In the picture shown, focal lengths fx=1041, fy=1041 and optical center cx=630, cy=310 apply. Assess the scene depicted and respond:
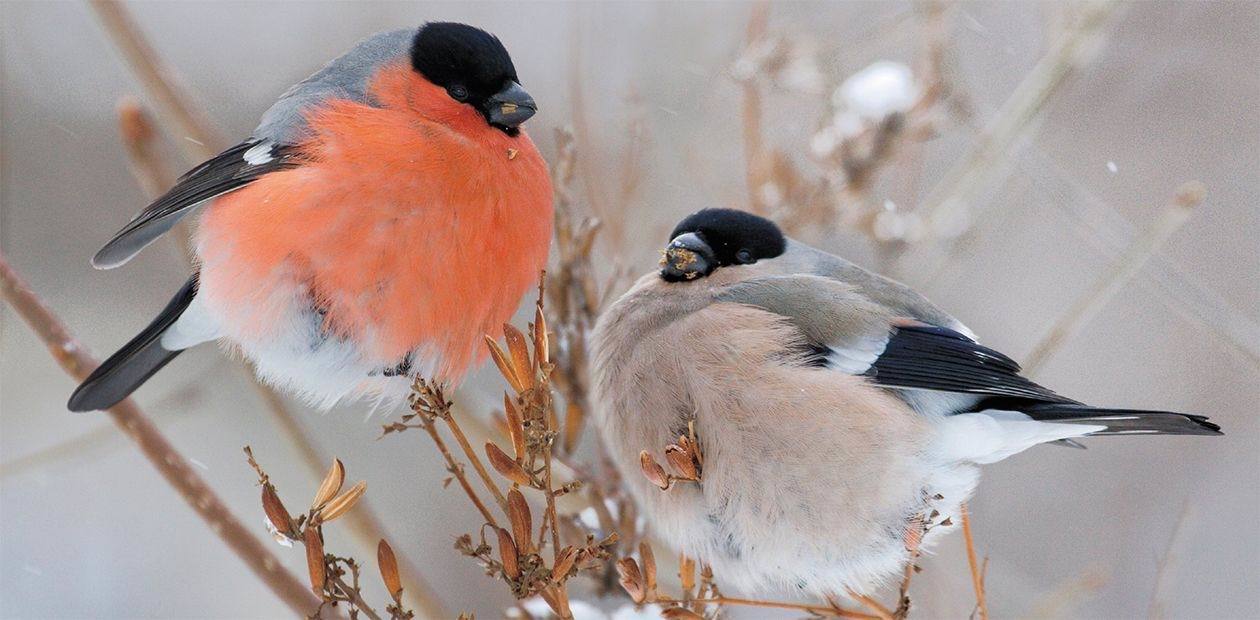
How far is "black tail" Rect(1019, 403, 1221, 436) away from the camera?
147 cm

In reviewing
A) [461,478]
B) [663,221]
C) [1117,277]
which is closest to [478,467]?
[461,478]

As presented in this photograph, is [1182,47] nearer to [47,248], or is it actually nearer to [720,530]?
[720,530]

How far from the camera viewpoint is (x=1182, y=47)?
3938 millimetres

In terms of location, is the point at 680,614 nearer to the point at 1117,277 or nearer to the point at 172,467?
the point at 172,467

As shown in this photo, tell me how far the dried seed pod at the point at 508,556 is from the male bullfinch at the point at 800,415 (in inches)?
23.5

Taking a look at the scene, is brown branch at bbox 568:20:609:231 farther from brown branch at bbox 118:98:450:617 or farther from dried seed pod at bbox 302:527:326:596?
dried seed pod at bbox 302:527:326:596

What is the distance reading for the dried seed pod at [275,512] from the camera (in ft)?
3.91

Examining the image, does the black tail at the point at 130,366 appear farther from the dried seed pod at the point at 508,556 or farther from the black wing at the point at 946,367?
the black wing at the point at 946,367

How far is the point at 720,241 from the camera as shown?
6.68 ft

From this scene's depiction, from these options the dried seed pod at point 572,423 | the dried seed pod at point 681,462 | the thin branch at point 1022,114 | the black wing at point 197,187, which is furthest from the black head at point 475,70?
the thin branch at point 1022,114

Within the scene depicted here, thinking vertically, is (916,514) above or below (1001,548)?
above

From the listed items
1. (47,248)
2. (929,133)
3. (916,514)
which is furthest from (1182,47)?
(47,248)

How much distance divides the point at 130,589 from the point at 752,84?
10.4ft

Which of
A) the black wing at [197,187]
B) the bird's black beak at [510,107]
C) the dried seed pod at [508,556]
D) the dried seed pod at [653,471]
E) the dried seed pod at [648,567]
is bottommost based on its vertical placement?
the dried seed pod at [648,567]
